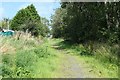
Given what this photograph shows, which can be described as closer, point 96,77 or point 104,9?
point 96,77

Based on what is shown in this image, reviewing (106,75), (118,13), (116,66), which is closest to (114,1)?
(118,13)

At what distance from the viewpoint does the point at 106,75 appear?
1246cm

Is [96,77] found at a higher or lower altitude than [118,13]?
lower

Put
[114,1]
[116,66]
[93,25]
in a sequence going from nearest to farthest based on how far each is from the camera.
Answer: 1. [116,66]
2. [114,1]
3. [93,25]

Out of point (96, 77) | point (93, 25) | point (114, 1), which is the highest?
point (114, 1)

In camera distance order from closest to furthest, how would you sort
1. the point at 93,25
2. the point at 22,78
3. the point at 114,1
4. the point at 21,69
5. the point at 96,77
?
the point at 22,78, the point at 21,69, the point at 96,77, the point at 114,1, the point at 93,25

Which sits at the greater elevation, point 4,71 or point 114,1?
point 114,1

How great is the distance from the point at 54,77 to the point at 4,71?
201cm

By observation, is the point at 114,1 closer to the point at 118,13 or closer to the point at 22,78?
the point at 118,13

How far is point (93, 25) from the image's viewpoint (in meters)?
28.2

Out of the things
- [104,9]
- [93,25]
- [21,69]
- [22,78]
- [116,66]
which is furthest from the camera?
[93,25]

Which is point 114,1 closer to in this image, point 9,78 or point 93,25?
point 93,25

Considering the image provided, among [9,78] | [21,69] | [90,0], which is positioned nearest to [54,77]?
[21,69]

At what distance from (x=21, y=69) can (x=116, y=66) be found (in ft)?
17.4
